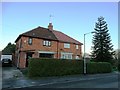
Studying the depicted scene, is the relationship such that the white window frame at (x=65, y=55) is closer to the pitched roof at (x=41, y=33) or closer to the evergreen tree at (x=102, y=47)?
the pitched roof at (x=41, y=33)

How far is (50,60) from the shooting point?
27234 millimetres

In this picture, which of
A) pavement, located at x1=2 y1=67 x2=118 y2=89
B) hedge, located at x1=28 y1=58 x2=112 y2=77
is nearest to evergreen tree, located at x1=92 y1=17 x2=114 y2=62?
hedge, located at x1=28 y1=58 x2=112 y2=77

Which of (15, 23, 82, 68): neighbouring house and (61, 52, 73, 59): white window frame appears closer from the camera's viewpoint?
(15, 23, 82, 68): neighbouring house

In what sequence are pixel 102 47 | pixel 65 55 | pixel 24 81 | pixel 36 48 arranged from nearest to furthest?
1. pixel 24 81
2. pixel 36 48
3. pixel 65 55
4. pixel 102 47

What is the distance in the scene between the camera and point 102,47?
5319cm

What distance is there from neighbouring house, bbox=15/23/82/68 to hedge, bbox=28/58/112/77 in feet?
26.1

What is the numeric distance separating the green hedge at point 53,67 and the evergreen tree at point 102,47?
21.6 metres

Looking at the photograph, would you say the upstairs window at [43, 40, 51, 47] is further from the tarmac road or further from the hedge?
the tarmac road

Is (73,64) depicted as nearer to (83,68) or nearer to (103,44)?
(83,68)

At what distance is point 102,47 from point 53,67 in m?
28.4

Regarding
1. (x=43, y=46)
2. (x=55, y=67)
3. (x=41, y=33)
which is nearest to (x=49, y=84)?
(x=55, y=67)

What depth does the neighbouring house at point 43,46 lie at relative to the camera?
35.6 meters

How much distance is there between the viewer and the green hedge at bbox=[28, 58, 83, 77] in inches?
1002

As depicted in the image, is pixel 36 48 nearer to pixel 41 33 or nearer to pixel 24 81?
pixel 41 33
